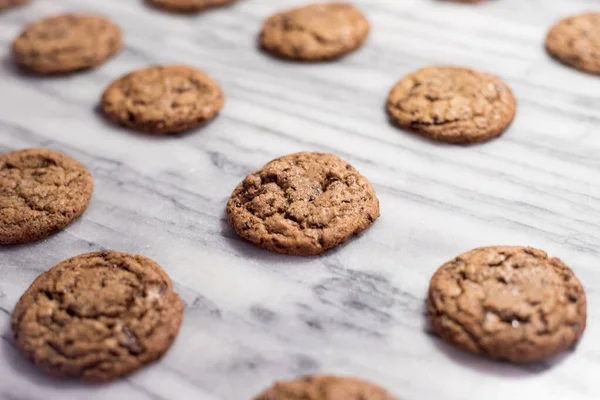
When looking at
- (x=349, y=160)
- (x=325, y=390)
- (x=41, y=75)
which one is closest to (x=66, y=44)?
(x=41, y=75)

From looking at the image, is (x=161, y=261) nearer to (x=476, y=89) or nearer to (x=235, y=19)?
(x=476, y=89)

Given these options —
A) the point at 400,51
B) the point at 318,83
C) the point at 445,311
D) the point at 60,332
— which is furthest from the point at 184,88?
the point at 445,311

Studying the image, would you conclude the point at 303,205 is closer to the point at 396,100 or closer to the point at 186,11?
the point at 396,100

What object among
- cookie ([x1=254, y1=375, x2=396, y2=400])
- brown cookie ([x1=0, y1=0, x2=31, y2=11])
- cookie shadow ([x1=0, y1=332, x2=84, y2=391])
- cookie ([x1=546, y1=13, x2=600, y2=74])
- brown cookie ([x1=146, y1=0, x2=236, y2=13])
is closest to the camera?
cookie ([x1=254, y1=375, x2=396, y2=400])

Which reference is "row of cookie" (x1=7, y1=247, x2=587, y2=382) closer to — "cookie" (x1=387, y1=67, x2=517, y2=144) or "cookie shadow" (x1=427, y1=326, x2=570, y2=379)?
"cookie shadow" (x1=427, y1=326, x2=570, y2=379)

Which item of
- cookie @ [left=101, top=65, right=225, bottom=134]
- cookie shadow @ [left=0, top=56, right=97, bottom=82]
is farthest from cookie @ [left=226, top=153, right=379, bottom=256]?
cookie shadow @ [left=0, top=56, right=97, bottom=82]

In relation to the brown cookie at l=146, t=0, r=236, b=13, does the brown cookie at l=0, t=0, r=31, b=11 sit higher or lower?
lower
